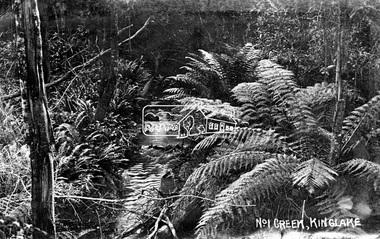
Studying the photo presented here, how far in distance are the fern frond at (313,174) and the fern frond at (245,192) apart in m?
0.08

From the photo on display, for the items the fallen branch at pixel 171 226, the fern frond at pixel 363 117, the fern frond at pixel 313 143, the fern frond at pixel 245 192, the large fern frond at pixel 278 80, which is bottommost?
the fallen branch at pixel 171 226

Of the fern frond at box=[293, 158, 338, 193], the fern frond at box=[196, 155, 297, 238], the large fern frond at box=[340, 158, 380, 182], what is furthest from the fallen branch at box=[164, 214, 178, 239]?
the large fern frond at box=[340, 158, 380, 182]

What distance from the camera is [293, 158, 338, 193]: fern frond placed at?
4.56 meters

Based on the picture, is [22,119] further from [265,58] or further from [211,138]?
[265,58]

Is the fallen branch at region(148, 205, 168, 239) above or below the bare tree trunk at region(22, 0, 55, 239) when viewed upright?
below

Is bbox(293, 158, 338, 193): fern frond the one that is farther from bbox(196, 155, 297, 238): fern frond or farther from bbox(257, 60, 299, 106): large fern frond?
bbox(257, 60, 299, 106): large fern frond

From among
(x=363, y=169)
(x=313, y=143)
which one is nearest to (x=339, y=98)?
(x=313, y=143)

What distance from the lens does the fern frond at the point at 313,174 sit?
4.56m

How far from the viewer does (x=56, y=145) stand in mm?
4492

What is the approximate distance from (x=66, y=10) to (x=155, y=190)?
165 centimetres

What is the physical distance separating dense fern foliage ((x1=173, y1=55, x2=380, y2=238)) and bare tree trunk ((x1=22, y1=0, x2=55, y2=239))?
3.35 feet

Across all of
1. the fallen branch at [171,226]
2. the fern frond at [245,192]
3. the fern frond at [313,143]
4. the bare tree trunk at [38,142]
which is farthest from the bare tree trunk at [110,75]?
the fern frond at [313,143]

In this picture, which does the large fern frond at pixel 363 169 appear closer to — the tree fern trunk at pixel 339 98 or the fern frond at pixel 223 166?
the tree fern trunk at pixel 339 98

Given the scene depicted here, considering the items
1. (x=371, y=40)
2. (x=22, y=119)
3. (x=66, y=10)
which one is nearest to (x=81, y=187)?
(x=22, y=119)
